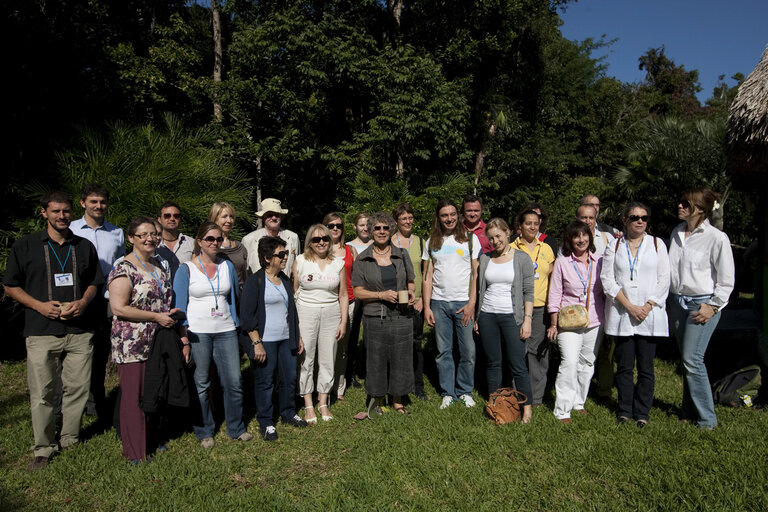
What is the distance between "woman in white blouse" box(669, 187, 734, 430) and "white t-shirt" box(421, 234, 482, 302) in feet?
6.35

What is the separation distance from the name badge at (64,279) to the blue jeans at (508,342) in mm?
3758

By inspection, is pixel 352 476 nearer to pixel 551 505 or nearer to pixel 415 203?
pixel 551 505

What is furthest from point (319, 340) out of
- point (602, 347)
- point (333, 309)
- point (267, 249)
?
point (602, 347)

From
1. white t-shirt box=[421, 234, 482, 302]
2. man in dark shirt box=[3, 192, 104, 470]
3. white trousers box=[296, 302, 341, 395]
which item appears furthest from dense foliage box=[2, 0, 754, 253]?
white t-shirt box=[421, 234, 482, 302]

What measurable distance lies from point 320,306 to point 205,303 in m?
1.17

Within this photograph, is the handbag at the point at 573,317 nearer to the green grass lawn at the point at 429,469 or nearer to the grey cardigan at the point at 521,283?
the grey cardigan at the point at 521,283

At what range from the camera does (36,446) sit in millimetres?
4254

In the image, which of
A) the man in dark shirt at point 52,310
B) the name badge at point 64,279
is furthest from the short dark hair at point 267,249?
the name badge at point 64,279

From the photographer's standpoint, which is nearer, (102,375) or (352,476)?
(352,476)

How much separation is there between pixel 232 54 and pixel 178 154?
32.0 feet

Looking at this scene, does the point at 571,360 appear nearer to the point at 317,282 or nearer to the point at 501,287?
the point at 501,287

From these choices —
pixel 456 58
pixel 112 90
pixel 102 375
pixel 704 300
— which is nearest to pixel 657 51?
pixel 456 58

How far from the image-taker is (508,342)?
502cm

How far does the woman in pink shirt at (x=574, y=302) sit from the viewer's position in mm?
4926
